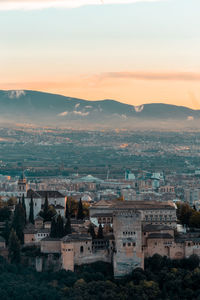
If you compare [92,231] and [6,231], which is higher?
[6,231]

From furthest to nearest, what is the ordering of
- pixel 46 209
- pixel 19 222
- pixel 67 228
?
pixel 46 209 < pixel 19 222 < pixel 67 228

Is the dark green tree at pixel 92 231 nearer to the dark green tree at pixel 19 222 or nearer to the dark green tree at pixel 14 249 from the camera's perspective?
the dark green tree at pixel 19 222

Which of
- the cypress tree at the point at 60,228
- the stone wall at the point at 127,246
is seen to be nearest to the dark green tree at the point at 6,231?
the cypress tree at the point at 60,228

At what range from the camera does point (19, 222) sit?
61.5 metres

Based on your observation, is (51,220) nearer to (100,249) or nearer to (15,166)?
(100,249)

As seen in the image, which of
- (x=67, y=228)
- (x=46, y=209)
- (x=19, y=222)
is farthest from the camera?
(x=46, y=209)

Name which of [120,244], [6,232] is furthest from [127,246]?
[6,232]

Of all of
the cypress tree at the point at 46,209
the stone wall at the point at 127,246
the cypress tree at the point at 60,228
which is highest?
the cypress tree at the point at 46,209

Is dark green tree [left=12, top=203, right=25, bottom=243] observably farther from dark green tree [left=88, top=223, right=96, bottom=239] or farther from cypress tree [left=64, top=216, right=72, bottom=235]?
dark green tree [left=88, top=223, right=96, bottom=239]

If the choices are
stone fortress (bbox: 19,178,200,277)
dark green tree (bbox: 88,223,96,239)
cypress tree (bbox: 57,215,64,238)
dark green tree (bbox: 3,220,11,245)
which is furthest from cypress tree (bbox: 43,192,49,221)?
cypress tree (bbox: 57,215,64,238)

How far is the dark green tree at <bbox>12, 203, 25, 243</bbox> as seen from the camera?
199ft

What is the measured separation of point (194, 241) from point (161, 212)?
6.67m

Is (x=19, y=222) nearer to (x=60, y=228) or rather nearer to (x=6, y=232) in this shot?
(x=6, y=232)

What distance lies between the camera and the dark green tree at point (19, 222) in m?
60.5
